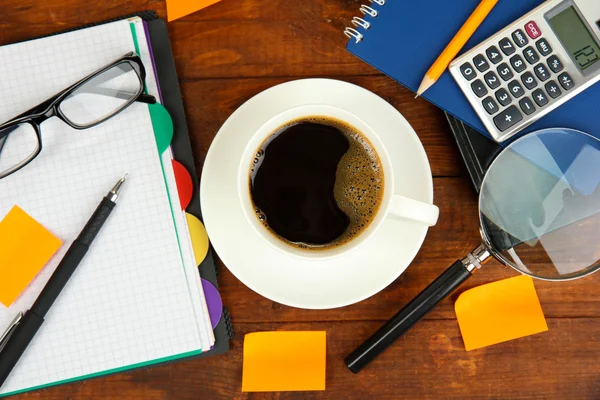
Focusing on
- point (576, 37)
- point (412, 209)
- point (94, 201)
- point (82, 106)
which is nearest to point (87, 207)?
point (94, 201)

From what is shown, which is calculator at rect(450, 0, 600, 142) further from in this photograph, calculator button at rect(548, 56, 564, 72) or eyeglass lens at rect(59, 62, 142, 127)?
eyeglass lens at rect(59, 62, 142, 127)

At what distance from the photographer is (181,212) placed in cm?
63

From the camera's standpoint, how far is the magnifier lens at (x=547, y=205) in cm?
59

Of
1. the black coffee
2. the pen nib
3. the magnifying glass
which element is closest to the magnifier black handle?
the magnifying glass

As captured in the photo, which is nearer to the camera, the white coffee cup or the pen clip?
the white coffee cup

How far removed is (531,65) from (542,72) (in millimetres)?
14

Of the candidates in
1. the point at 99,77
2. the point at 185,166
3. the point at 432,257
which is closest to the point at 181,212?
the point at 185,166

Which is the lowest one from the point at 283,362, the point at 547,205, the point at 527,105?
the point at 283,362

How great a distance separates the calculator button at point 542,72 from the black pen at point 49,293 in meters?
0.51

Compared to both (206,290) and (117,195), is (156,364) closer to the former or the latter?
(206,290)

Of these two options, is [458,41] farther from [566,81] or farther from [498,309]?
[498,309]

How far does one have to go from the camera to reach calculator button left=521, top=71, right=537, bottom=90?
572 millimetres

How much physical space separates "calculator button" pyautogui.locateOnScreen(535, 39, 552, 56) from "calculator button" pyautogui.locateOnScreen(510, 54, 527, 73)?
Result: 23mm

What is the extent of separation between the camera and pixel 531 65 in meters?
0.57
